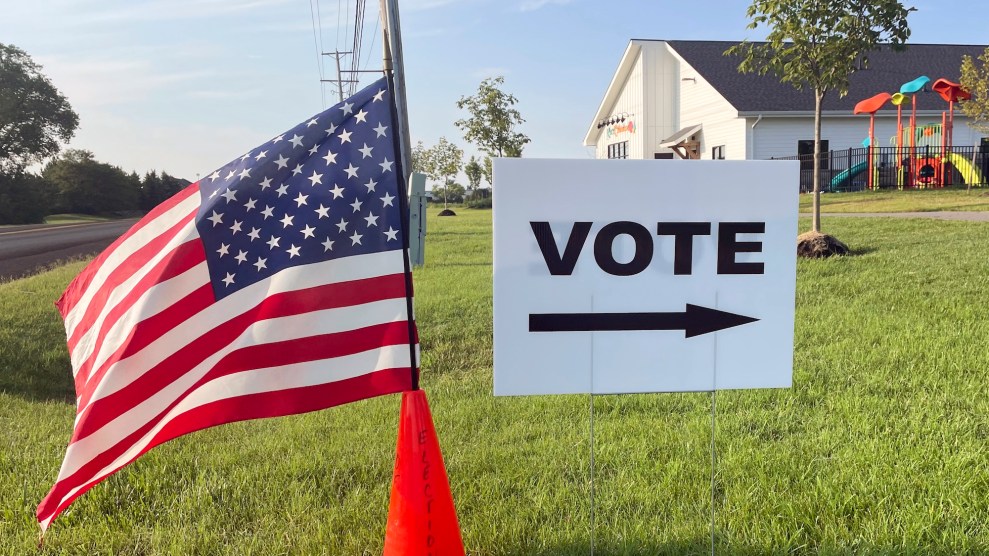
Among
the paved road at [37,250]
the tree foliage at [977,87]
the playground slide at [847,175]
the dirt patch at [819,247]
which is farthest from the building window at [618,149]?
the dirt patch at [819,247]

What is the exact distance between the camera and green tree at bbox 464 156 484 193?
65188 millimetres

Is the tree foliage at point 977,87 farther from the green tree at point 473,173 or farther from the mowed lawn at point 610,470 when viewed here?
the green tree at point 473,173

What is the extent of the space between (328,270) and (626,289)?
1.08 m

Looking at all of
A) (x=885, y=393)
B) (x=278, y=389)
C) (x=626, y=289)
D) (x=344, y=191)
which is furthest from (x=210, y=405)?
(x=885, y=393)

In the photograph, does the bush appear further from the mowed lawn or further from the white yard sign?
the white yard sign

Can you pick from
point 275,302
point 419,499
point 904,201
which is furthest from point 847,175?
point 275,302

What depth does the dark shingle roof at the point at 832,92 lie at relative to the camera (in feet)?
93.1

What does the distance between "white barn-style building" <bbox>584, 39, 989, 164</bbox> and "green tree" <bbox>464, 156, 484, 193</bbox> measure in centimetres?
2999

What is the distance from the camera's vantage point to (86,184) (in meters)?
52.9

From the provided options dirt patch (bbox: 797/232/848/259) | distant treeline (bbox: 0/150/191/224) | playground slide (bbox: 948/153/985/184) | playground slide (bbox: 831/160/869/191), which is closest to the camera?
dirt patch (bbox: 797/232/848/259)

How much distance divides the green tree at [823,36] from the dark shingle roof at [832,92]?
17810 mm

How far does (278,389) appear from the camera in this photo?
250 centimetres

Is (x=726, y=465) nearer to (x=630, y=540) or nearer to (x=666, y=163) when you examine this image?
(x=630, y=540)

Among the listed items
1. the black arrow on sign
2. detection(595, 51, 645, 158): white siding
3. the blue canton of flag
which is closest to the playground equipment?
detection(595, 51, 645, 158): white siding
